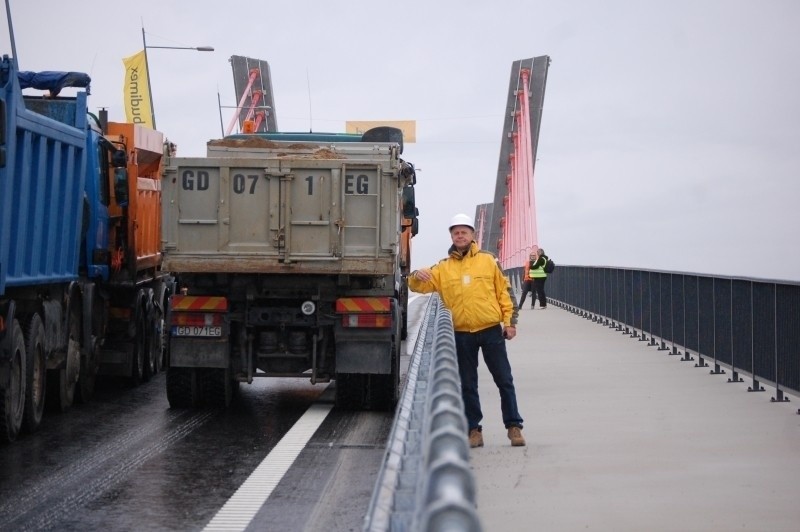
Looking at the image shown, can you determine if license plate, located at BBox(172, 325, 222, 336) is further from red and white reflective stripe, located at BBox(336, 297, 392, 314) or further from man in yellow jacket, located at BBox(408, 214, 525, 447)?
man in yellow jacket, located at BBox(408, 214, 525, 447)

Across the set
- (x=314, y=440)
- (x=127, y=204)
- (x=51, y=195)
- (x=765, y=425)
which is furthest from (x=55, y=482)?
(x=127, y=204)

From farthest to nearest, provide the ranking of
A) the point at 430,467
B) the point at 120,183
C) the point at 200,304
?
the point at 120,183, the point at 200,304, the point at 430,467

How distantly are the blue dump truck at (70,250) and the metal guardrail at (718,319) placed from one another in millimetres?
6468

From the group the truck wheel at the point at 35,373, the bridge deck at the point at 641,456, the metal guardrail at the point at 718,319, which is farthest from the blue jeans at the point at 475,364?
the truck wheel at the point at 35,373

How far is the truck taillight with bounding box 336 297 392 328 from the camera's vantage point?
15688mm

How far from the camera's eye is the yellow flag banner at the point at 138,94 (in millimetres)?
42219

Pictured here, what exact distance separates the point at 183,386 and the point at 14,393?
2936mm

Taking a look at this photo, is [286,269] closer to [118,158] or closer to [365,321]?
[365,321]

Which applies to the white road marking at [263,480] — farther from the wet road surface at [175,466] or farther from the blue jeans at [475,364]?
the blue jeans at [475,364]

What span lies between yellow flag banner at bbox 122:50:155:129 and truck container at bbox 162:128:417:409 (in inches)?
1056

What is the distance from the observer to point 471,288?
39.3 ft

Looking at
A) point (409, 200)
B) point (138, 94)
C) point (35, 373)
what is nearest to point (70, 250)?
point (35, 373)

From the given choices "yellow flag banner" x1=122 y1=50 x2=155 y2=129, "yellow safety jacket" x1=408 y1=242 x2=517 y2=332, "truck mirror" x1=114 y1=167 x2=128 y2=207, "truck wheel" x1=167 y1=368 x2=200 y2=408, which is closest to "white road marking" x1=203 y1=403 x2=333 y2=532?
"truck wheel" x1=167 y1=368 x2=200 y2=408

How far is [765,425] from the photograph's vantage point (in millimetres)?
13625
